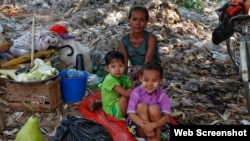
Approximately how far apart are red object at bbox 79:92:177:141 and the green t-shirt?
7 cm

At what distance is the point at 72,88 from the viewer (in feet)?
14.6

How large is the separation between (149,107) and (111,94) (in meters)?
0.62

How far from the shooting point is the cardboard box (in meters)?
4.20

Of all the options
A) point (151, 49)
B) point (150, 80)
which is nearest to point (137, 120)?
point (150, 80)

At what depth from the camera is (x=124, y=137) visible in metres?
3.65

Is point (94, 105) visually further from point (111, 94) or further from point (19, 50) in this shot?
point (19, 50)

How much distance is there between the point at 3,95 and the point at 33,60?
68 cm

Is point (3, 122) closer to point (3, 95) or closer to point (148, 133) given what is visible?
point (3, 95)

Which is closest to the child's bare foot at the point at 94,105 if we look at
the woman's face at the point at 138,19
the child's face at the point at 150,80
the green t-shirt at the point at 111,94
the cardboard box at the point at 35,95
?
the green t-shirt at the point at 111,94

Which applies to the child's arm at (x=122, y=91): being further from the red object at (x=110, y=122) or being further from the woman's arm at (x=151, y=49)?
the woman's arm at (x=151, y=49)

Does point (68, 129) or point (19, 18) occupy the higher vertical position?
point (19, 18)

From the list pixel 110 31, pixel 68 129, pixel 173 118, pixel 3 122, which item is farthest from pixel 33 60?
pixel 110 31

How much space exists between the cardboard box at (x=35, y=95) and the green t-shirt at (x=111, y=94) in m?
0.67

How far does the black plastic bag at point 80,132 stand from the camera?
10.5ft
